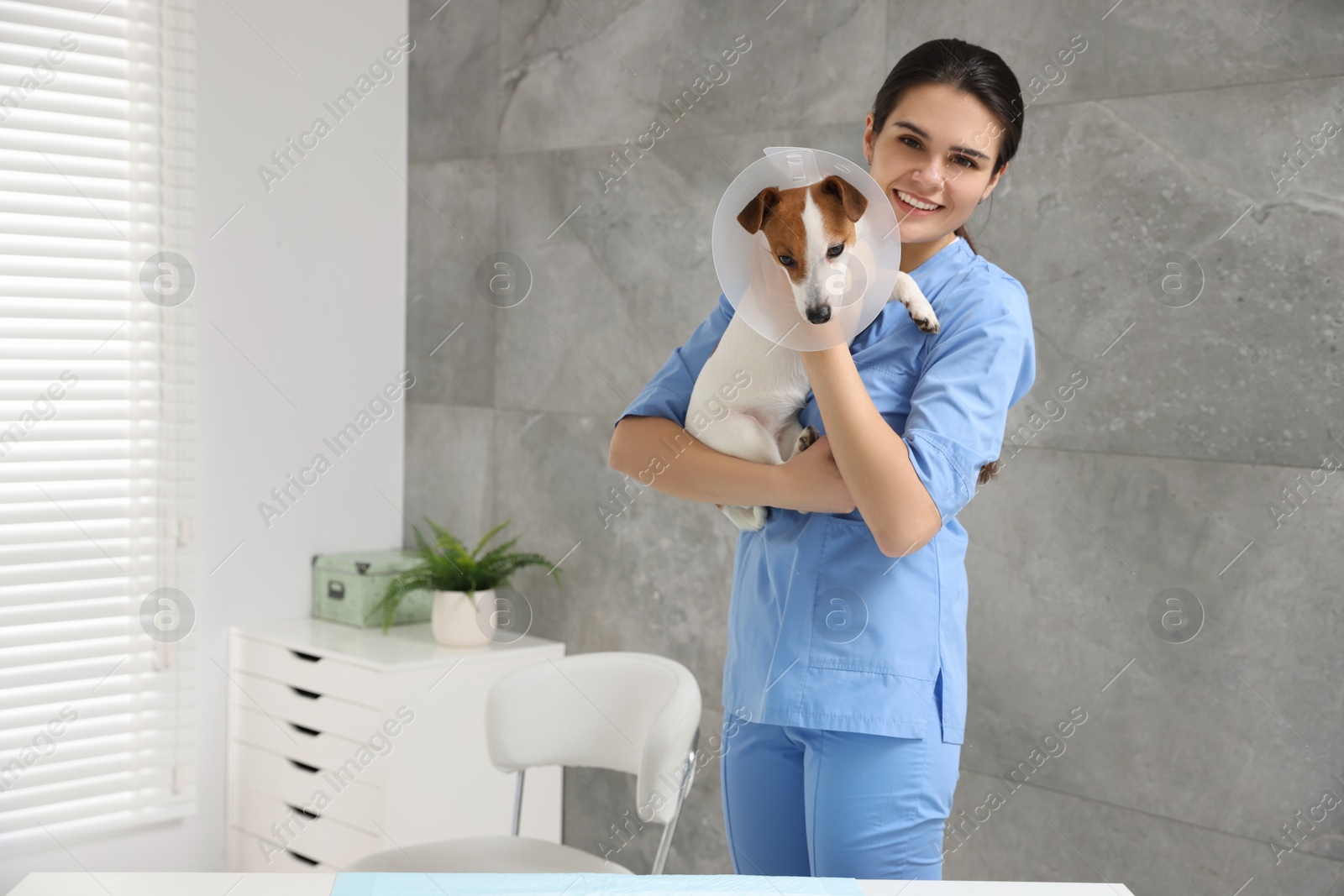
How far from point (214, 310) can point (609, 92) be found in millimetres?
1215

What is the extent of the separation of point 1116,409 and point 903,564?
0.92 m

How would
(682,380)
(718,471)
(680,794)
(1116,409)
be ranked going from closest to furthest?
(718,471)
(682,380)
(680,794)
(1116,409)

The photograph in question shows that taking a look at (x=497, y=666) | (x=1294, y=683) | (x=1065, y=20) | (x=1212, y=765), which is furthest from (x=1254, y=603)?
(x=497, y=666)

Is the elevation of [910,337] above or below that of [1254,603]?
above

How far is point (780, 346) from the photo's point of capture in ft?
4.22

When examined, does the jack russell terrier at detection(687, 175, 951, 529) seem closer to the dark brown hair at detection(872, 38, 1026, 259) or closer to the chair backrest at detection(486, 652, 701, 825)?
the dark brown hair at detection(872, 38, 1026, 259)

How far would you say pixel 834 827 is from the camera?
1235mm

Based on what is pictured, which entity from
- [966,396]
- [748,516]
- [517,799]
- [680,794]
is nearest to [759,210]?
[966,396]

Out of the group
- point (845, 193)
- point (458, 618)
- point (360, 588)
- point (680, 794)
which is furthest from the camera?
point (360, 588)

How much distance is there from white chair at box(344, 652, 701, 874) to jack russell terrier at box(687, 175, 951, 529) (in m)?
0.66

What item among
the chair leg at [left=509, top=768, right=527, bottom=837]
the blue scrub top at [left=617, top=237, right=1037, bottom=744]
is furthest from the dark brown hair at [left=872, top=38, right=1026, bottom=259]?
the chair leg at [left=509, top=768, right=527, bottom=837]

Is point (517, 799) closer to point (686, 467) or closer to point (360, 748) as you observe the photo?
point (360, 748)

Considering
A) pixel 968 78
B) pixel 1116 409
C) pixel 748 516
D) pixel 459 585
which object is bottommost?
pixel 459 585

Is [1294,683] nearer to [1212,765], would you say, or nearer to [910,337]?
[1212,765]
